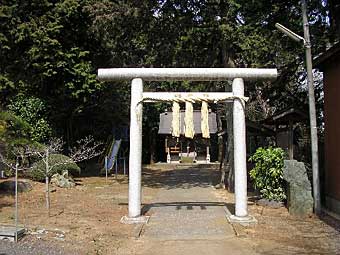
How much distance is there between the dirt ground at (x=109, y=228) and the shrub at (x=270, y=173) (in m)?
0.50

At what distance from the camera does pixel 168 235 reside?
30.4 ft

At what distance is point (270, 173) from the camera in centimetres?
1261

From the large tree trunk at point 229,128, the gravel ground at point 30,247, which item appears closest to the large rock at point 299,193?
the large tree trunk at point 229,128

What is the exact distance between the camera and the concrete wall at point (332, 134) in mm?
12070

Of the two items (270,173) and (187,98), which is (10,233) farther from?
(270,173)

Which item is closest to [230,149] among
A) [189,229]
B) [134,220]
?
[134,220]

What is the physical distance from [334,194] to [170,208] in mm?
4622

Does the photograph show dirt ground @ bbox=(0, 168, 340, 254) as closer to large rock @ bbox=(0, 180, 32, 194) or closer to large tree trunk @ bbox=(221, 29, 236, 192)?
large rock @ bbox=(0, 180, 32, 194)

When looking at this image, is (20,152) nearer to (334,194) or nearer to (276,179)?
(276,179)

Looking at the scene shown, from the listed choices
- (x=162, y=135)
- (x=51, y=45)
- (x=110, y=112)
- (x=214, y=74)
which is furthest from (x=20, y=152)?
(x=162, y=135)

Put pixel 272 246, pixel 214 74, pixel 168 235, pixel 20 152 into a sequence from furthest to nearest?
pixel 20 152, pixel 214 74, pixel 168 235, pixel 272 246

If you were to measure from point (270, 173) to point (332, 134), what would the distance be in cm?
214

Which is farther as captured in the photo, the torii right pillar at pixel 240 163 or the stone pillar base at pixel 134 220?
the torii right pillar at pixel 240 163

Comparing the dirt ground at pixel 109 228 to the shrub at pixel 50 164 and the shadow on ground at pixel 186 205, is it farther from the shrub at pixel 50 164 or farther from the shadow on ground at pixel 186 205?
the shrub at pixel 50 164
